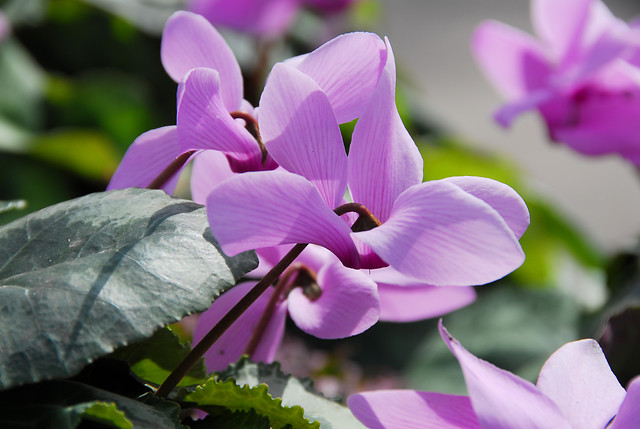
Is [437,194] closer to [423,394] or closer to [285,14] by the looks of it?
[423,394]

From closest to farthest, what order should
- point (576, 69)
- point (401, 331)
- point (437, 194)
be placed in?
point (437, 194), point (576, 69), point (401, 331)

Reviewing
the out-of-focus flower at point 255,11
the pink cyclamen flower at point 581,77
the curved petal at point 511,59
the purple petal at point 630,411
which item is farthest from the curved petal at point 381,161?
the out-of-focus flower at point 255,11

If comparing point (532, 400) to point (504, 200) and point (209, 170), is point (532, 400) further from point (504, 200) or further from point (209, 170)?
point (209, 170)

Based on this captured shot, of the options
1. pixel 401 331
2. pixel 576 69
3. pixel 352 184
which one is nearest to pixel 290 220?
pixel 352 184

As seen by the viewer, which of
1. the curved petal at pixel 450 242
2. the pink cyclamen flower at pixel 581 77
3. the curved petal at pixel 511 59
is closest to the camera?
the curved petal at pixel 450 242

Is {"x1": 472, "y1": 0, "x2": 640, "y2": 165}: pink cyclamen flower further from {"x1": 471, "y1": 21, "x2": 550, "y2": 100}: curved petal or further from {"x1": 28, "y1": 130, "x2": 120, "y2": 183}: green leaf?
{"x1": 28, "y1": 130, "x2": 120, "y2": 183}: green leaf

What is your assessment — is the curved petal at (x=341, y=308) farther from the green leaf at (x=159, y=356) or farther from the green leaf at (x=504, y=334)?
the green leaf at (x=504, y=334)

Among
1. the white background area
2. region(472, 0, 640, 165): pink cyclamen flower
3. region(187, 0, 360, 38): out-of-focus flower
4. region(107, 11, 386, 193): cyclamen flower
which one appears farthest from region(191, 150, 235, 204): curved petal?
the white background area
